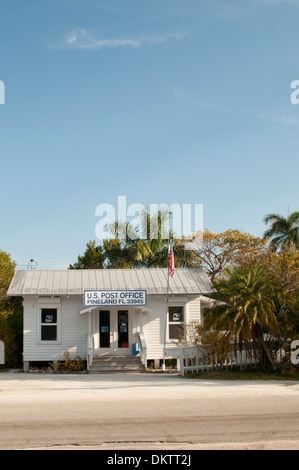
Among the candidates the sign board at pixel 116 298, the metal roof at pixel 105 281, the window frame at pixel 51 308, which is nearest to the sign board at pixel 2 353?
the window frame at pixel 51 308

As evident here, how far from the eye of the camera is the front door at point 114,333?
2362 centimetres

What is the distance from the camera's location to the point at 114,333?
23781 mm

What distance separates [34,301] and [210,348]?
8.42 metres

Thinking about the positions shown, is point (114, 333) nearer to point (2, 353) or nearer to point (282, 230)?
point (2, 353)

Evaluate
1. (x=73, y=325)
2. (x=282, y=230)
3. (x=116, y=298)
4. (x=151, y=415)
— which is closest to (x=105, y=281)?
(x=116, y=298)

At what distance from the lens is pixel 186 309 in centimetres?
2391

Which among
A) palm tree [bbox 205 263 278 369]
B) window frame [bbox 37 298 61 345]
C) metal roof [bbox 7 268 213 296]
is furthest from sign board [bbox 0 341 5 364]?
palm tree [bbox 205 263 278 369]

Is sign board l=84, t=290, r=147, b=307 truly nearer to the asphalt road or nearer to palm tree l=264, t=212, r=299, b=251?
the asphalt road

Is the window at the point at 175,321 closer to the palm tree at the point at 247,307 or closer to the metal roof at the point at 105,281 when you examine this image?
the metal roof at the point at 105,281

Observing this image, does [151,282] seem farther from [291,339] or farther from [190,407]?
[190,407]

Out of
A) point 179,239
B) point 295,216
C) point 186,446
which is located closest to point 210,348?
point 186,446

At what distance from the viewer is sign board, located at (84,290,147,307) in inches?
881

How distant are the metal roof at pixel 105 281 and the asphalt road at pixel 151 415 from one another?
6.60 m

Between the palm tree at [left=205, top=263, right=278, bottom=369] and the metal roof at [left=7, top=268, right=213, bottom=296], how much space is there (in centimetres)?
463
